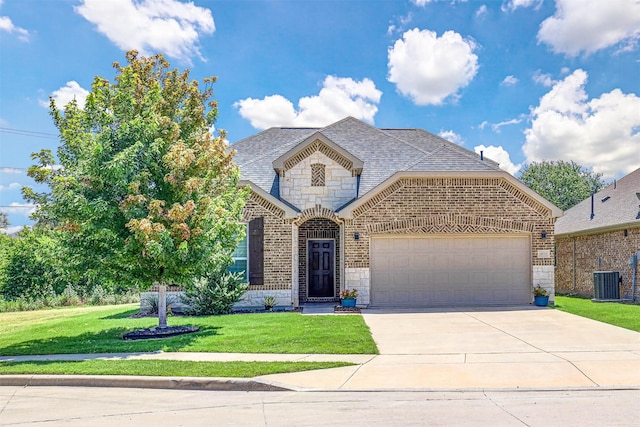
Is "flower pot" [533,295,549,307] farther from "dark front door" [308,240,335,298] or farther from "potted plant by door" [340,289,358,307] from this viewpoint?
"dark front door" [308,240,335,298]

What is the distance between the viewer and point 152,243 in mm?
10492

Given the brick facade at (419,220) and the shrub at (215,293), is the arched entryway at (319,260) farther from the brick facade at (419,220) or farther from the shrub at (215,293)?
the shrub at (215,293)

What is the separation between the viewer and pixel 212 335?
11.4 metres

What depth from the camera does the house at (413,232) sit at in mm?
16469

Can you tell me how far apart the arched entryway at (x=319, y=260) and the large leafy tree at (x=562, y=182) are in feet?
136

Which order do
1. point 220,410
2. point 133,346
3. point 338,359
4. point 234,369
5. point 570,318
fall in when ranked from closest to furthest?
point 220,410 → point 234,369 → point 338,359 → point 133,346 → point 570,318

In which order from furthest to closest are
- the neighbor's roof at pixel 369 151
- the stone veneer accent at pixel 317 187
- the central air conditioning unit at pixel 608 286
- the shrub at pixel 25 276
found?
1. the shrub at pixel 25 276
2. the central air conditioning unit at pixel 608 286
3. the neighbor's roof at pixel 369 151
4. the stone veneer accent at pixel 317 187

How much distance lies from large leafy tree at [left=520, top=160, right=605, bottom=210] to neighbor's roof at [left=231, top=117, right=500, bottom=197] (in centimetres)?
3720

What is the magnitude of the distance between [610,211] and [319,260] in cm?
1270

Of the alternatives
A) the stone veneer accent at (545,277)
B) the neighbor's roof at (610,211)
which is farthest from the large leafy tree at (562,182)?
the stone veneer accent at (545,277)

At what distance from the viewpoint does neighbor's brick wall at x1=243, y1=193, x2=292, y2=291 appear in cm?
1639

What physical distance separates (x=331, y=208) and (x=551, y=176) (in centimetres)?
4566

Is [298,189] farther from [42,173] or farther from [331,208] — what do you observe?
[42,173]

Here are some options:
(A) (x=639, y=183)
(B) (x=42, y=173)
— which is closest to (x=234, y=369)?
(B) (x=42, y=173)
